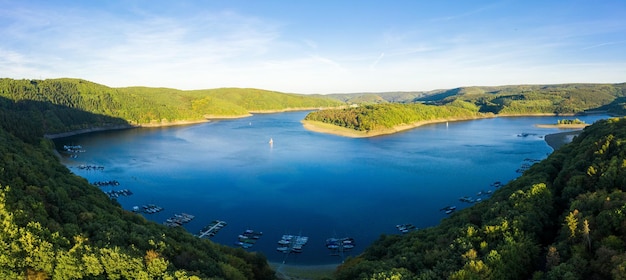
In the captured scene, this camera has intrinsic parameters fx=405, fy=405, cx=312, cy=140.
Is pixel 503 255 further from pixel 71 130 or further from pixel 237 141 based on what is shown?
pixel 71 130

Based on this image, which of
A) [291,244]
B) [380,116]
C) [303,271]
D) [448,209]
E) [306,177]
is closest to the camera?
[303,271]

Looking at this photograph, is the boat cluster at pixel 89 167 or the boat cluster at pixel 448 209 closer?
the boat cluster at pixel 448 209

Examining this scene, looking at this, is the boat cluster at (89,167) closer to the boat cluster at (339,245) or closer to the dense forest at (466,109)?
the boat cluster at (339,245)

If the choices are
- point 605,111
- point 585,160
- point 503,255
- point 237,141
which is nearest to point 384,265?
point 503,255

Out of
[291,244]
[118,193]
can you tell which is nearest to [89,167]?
[118,193]

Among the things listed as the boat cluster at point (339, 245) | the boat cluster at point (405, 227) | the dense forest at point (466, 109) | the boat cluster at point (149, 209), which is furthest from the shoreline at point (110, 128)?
the boat cluster at point (405, 227)

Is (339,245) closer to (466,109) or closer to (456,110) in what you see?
(456,110)
